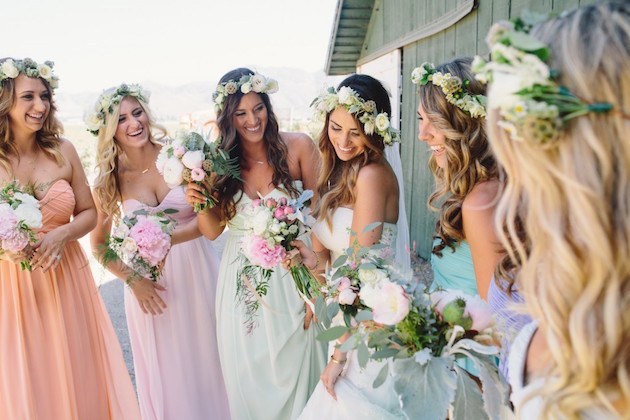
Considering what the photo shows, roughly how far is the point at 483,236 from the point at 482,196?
0.20m

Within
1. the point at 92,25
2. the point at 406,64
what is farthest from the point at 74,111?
the point at 406,64

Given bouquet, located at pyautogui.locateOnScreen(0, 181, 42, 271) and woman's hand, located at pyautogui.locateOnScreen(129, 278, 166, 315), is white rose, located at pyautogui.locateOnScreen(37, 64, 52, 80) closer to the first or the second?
Answer: bouquet, located at pyautogui.locateOnScreen(0, 181, 42, 271)

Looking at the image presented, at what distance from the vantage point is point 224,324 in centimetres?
335

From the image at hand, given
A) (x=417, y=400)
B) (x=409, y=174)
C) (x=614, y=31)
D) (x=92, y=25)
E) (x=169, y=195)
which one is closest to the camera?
(x=614, y=31)

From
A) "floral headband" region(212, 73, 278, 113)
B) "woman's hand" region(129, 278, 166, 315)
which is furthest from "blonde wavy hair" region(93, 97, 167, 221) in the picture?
"floral headband" region(212, 73, 278, 113)

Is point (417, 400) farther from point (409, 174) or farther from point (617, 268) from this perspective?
point (409, 174)

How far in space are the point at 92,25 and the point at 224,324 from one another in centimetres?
10103

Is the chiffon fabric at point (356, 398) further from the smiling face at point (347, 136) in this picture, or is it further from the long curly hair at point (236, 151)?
the long curly hair at point (236, 151)

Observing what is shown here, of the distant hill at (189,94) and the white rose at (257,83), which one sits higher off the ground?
the distant hill at (189,94)

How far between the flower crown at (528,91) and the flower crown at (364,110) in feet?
5.29

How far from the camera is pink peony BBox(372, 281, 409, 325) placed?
1.38 m

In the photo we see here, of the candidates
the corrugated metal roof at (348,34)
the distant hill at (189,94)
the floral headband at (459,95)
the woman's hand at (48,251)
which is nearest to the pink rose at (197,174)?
the woman's hand at (48,251)

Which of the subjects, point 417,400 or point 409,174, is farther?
point 409,174

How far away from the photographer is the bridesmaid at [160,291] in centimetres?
350
